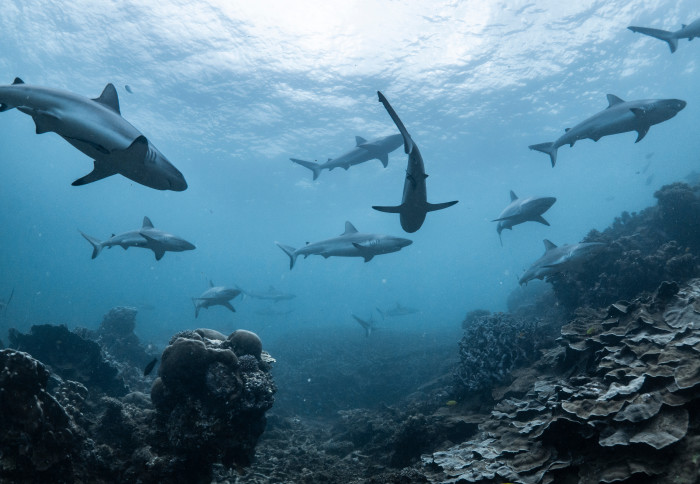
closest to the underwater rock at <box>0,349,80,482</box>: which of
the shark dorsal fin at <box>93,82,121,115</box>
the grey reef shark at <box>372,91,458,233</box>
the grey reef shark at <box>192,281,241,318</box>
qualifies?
the shark dorsal fin at <box>93,82,121,115</box>

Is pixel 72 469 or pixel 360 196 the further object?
pixel 360 196

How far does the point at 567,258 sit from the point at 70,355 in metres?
15.1

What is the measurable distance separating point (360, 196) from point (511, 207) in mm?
44390

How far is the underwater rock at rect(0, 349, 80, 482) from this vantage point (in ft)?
12.8

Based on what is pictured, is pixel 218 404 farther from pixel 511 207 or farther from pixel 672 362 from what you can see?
pixel 511 207

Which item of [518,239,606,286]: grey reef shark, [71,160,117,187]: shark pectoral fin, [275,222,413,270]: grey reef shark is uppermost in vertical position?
[275,222,413,270]: grey reef shark

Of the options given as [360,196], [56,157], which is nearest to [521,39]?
[360,196]

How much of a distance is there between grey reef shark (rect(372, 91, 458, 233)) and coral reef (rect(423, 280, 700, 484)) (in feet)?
9.87

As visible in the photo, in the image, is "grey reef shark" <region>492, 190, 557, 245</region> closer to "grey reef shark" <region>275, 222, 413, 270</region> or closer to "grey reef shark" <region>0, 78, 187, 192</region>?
"grey reef shark" <region>275, 222, 413, 270</region>

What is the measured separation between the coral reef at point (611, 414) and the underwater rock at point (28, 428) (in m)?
5.10

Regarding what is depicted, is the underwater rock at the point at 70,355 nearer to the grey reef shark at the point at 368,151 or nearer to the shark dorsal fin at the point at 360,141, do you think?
the grey reef shark at the point at 368,151

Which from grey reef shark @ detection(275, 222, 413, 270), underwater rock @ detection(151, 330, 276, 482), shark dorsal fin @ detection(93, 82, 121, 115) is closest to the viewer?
shark dorsal fin @ detection(93, 82, 121, 115)

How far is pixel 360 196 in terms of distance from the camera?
55.2m

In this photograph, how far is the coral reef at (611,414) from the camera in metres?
3.12
